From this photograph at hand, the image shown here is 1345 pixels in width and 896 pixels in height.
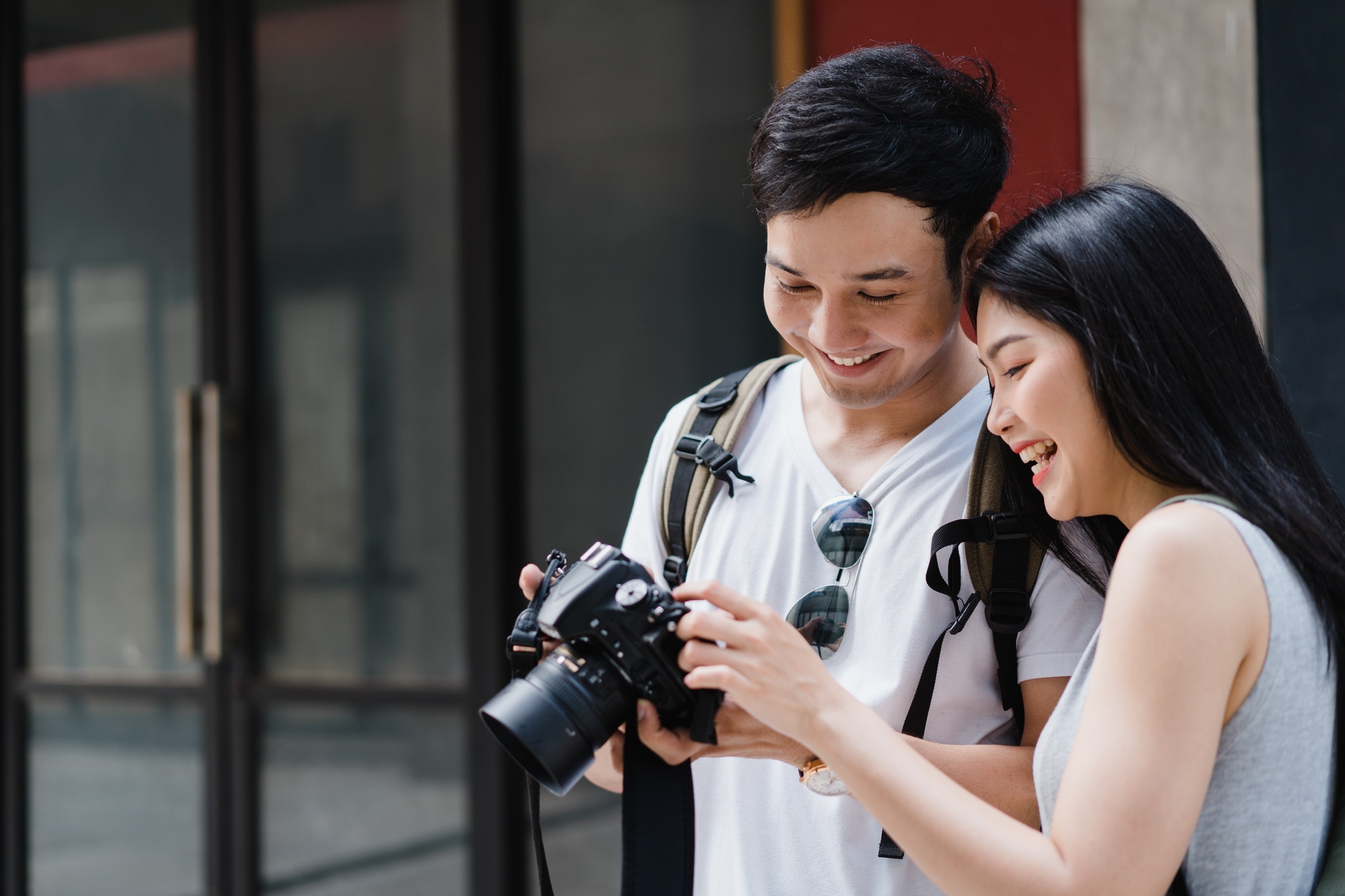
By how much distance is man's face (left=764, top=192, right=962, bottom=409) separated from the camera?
1.22m

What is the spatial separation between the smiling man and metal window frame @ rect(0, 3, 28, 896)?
3089mm

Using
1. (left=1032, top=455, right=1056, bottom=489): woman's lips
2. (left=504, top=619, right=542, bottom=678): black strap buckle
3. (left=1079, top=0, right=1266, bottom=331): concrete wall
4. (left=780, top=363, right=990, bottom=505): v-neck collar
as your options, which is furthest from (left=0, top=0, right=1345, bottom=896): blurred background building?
(left=504, top=619, right=542, bottom=678): black strap buckle

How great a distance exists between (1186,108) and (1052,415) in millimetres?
1536

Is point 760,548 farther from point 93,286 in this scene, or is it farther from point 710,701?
point 93,286

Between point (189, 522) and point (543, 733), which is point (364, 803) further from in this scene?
point (543, 733)


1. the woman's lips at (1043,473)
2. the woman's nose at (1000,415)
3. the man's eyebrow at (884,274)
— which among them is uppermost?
the man's eyebrow at (884,274)

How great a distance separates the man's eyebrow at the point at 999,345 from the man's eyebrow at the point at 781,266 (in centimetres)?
24

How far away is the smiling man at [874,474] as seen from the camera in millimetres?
1198

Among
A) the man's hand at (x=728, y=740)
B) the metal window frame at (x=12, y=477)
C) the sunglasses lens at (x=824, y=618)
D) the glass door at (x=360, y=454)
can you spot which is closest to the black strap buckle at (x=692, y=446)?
the sunglasses lens at (x=824, y=618)

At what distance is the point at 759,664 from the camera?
1064 millimetres

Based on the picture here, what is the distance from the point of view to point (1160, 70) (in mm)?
2324

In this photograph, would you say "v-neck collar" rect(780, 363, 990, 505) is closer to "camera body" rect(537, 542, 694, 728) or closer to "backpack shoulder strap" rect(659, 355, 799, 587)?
"backpack shoulder strap" rect(659, 355, 799, 587)

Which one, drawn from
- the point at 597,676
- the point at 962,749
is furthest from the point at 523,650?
the point at 962,749

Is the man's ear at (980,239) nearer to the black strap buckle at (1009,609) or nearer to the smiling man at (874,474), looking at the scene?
the smiling man at (874,474)
